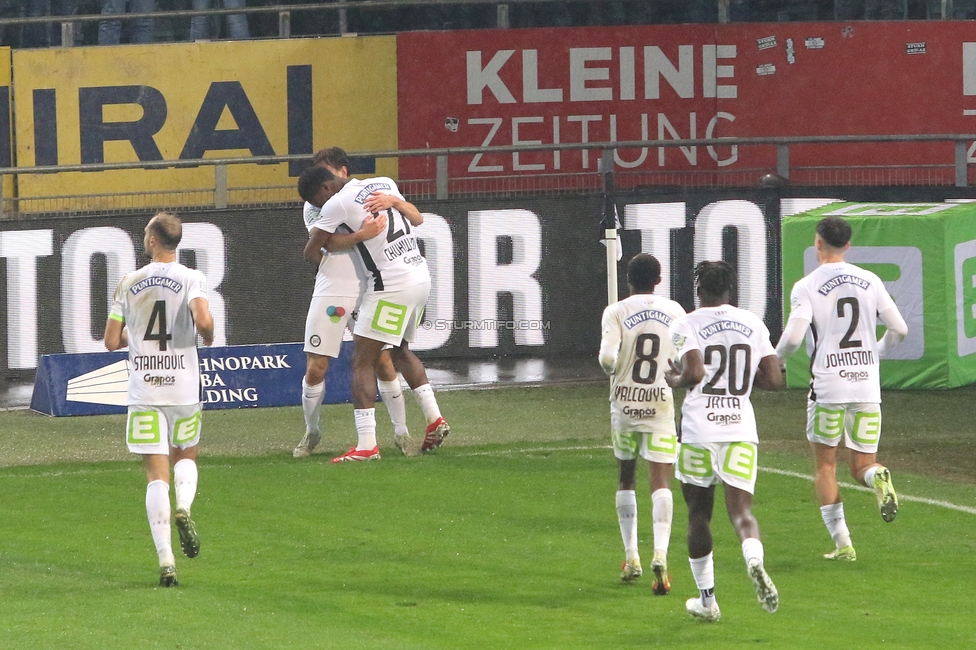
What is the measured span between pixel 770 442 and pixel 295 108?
27.5 feet

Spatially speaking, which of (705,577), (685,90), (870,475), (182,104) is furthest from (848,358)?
(182,104)

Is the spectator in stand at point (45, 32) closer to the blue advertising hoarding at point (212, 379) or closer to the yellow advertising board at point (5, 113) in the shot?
the yellow advertising board at point (5, 113)

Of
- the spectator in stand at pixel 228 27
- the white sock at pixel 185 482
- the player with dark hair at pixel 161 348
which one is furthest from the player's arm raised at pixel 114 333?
the spectator in stand at pixel 228 27

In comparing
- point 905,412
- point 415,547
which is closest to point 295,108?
point 905,412

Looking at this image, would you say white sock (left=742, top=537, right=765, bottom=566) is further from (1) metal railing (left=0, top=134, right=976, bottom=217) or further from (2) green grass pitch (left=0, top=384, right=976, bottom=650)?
(1) metal railing (left=0, top=134, right=976, bottom=217)

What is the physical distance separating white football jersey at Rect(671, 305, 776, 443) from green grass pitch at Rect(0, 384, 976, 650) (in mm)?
887

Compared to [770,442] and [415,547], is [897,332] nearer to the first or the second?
[415,547]

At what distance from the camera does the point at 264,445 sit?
12.6 meters

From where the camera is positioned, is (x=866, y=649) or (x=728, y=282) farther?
(x=728, y=282)

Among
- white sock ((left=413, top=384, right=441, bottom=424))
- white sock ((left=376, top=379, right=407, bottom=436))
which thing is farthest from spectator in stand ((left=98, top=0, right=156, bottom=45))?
white sock ((left=413, top=384, right=441, bottom=424))

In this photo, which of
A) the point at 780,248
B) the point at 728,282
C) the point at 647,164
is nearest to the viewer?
the point at 728,282

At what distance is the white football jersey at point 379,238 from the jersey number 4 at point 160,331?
3391 millimetres

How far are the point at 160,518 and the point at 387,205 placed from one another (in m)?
4.06

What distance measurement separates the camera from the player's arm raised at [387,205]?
1126 centimetres
